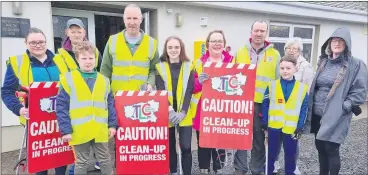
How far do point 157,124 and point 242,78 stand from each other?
1148 mm

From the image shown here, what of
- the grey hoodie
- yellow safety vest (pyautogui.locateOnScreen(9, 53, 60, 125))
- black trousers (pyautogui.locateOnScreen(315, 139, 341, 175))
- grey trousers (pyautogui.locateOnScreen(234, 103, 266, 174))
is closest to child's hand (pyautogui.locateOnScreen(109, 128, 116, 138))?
yellow safety vest (pyautogui.locateOnScreen(9, 53, 60, 125))

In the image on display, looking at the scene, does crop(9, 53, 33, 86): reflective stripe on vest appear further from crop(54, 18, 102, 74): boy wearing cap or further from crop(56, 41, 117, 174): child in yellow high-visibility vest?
crop(56, 41, 117, 174): child in yellow high-visibility vest

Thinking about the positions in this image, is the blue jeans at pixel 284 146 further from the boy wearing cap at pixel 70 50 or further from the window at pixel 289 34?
the window at pixel 289 34

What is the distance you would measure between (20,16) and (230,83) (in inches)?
163

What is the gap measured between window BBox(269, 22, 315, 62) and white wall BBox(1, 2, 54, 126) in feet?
22.7

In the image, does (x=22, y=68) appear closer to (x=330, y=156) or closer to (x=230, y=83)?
(x=230, y=83)

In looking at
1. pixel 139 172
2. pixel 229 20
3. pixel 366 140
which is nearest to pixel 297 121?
pixel 139 172

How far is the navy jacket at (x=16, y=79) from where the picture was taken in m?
3.05

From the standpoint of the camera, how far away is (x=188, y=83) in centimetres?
345

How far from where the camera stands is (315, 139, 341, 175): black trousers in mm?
3414

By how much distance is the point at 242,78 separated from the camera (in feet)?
11.1

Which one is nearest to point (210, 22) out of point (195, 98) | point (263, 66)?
point (263, 66)

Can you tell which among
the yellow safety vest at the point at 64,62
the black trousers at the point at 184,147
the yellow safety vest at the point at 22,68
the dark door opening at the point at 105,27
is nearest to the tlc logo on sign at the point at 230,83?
the black trousers at the point at 184,147

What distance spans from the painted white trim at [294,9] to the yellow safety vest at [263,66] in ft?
12.7
